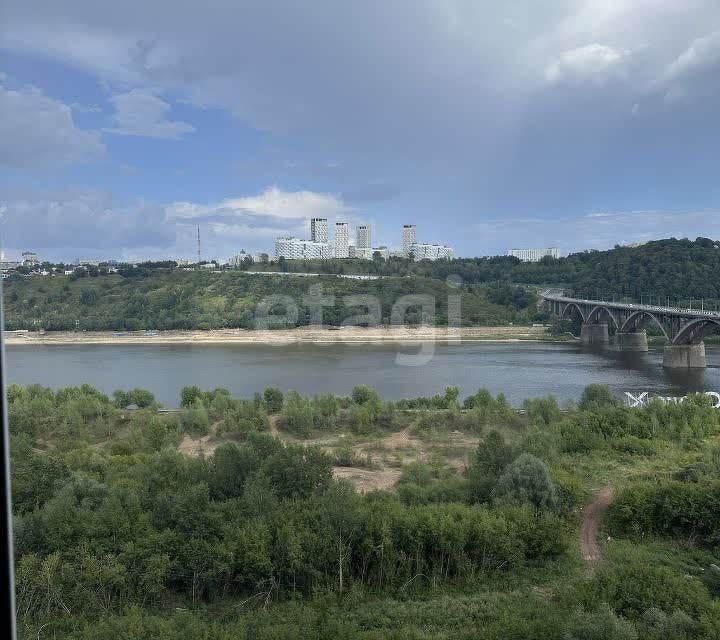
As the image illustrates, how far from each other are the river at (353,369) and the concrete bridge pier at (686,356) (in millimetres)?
269

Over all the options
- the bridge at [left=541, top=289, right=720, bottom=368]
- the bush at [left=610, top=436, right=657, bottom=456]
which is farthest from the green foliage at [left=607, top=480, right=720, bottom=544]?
the bridge at [left=541, top=289, right=720, bottom=368]

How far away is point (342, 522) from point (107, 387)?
28.8 ft

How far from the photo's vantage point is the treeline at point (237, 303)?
64.2ft

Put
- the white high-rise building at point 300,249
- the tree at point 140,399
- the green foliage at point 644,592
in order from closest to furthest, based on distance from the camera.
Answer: the green foliage at point 644,592
the tree at point 140,399
the white high-rise building at point 300,249

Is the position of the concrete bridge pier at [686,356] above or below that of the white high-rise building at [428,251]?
below

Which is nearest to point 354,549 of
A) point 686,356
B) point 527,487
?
point 527,487

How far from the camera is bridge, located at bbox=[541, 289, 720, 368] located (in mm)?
12922

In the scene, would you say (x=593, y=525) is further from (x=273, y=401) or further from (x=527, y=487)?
(x=273, y=401)

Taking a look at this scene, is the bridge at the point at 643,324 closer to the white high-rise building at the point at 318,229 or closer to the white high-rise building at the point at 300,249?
the white high-rise building at the point at 300,249

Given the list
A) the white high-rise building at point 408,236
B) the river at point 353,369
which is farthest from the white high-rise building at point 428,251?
the river at point 353,369

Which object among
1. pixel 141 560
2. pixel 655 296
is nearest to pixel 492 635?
pixel 141 560

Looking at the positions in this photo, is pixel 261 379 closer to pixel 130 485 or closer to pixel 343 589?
pixel 130 485

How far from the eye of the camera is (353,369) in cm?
1238

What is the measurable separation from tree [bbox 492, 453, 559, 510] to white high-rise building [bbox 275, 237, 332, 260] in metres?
33.8
